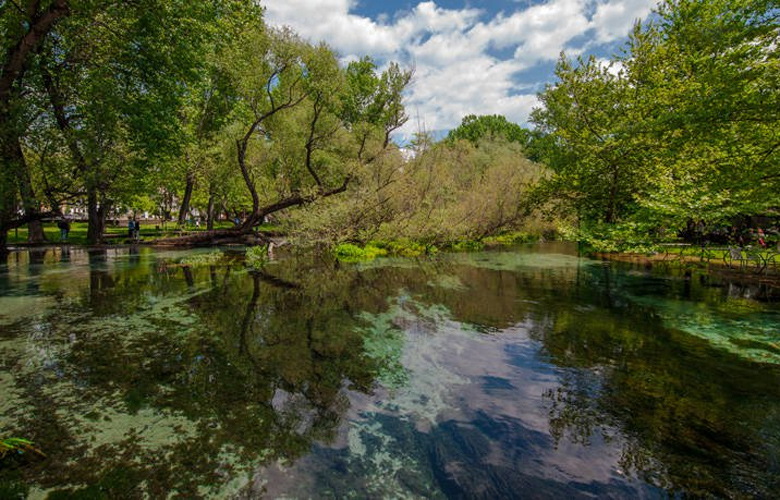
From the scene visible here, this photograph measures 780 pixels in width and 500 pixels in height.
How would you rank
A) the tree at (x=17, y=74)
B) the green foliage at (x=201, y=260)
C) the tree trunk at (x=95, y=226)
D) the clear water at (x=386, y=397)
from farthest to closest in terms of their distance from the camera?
the tree trunk at (x=95, y=226)
the green foliage at (x=201, y=260)
the tree at (x=17, y=74)
the clear water at (x=386, y=397)

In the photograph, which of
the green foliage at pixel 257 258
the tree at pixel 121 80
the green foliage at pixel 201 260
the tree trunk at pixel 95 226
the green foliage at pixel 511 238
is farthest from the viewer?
the green foliage at pixel 511 238

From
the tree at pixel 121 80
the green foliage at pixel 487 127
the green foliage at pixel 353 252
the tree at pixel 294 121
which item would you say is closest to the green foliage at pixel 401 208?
the green foliage at pixel 353 252

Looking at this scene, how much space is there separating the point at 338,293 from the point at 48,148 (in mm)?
16545

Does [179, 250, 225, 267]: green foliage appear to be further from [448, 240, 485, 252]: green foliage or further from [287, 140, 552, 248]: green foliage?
[448, 240, 485, 252]: green foliage

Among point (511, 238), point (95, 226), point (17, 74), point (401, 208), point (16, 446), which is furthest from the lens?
point (511, 238)

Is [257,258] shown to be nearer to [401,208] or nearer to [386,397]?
[401,208]

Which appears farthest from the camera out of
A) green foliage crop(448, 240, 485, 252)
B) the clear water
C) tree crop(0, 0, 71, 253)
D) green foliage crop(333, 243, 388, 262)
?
green foliage crop(448, 240, 485, 252)

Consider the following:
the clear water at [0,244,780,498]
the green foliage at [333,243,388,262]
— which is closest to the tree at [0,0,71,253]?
the clear water at [0,244,780,498]

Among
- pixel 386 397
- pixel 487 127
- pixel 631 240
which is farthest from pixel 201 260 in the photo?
pixel 487 127

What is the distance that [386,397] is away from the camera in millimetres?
5750

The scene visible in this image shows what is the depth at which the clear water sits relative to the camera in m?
3.93

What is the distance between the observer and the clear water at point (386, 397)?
12.9ft

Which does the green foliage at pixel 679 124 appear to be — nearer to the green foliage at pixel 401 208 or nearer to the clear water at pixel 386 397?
the clear water at pixel 386 397

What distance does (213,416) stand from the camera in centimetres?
497
